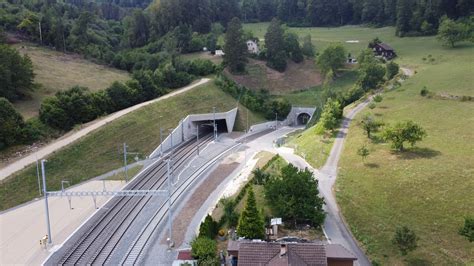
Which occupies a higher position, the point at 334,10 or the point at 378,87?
the point at 334,10

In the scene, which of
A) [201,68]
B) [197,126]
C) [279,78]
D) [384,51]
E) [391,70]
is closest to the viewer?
[197,126]

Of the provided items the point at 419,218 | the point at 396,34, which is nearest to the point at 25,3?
the point at 396,34

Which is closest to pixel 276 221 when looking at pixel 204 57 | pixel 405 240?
pixel 405 240

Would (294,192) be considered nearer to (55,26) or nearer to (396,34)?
(55,26)

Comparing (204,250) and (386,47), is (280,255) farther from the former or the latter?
(386,47)

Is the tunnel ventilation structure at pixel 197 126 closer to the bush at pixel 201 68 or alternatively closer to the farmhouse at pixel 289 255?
the bush at pixel 201 68

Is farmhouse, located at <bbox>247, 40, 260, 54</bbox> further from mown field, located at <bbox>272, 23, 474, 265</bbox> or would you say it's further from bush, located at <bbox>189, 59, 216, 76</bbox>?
mown field, located at <bbox>272, 23, 474, 265</bbox>
